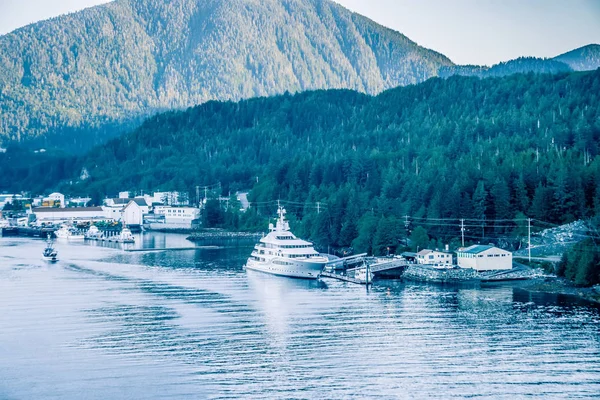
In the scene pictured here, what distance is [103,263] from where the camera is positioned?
36.4 m

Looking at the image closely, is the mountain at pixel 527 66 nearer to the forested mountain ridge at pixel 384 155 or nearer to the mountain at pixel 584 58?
the mountain at pixel 584 58

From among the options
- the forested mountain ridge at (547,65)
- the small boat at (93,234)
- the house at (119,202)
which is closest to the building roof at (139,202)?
the house at (119,202)

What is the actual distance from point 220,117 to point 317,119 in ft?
36.2

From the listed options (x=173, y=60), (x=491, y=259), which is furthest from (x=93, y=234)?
(x=173, y=60)

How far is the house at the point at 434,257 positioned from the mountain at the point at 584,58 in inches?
3681

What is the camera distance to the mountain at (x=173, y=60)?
129125mm

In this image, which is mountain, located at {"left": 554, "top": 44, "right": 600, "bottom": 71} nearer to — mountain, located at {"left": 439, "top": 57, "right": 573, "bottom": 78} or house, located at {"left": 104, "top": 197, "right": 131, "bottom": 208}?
mountain, located at {"left": 439, "top": 57, "right": 573, "bottom": 78}

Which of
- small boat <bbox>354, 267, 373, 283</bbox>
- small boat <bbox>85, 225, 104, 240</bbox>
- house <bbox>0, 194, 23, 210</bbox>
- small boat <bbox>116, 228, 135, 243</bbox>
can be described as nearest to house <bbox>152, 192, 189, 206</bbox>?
small boat <bbox>85, 225, 104, 240</bbox>

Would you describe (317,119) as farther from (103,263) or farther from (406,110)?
(103,263)

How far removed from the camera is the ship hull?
103 ft

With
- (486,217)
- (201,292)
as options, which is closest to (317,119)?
(486,217)

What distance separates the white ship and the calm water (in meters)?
1.04

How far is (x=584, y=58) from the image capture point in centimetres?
12138

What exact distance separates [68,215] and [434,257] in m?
37.7
